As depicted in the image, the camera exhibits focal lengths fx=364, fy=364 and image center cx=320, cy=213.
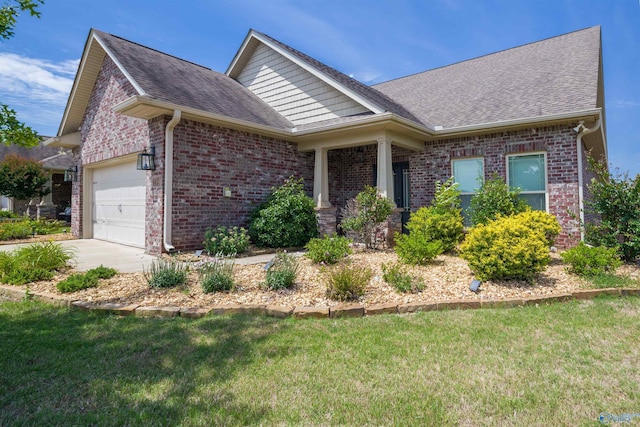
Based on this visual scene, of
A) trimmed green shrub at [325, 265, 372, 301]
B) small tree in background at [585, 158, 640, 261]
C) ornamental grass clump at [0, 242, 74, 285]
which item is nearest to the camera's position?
trimmed green shrub at [325, 265, 372, 301]

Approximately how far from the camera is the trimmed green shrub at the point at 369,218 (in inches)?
332

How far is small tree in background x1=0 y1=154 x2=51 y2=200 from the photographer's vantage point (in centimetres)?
1625

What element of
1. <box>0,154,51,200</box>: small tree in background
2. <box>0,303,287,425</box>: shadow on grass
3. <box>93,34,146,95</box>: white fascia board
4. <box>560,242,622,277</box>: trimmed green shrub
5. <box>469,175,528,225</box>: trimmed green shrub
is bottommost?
<box>0,303,287,425</box>: shadow on grass

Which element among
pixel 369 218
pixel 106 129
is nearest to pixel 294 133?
pixel 369 218

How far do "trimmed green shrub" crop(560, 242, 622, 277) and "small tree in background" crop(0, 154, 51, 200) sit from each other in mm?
20438

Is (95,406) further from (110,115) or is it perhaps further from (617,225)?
(110,115)

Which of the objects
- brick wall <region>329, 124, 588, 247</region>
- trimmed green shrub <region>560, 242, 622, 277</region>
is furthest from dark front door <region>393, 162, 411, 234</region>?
trimmed green shrub <region>560, 242, 622, 277</region>

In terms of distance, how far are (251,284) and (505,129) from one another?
23.8ft

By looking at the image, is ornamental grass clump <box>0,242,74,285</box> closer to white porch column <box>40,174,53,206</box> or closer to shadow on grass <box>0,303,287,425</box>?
shadow on grass <box>0,303,287,425</box>

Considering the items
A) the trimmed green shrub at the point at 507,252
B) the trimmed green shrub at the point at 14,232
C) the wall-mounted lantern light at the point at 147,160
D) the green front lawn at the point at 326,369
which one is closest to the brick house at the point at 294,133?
the wall-mounted lantern light at the point at 147,160

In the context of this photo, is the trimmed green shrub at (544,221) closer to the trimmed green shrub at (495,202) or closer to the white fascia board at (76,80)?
the trimmed green shrub at (495,202)

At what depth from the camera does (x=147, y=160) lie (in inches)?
323

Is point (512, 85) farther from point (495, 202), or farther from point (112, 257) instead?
point (112, 257)

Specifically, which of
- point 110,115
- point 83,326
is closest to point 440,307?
point 83,326
